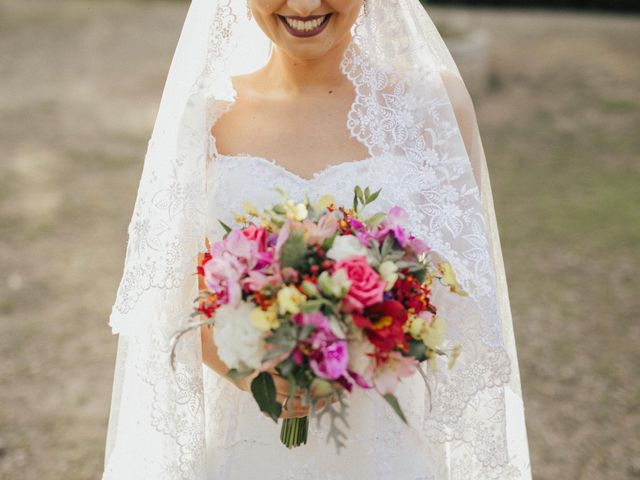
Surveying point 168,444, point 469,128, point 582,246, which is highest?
point 582,246

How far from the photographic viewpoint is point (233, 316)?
1742 mm

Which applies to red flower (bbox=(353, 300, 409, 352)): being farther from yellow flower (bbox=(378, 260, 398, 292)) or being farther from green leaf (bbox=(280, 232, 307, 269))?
green leaf (bbox=(280, 232, 307, 269))

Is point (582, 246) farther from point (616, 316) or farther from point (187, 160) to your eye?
point (187, 160)

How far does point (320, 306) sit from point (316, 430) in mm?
794

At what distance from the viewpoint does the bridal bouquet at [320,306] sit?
167 centimetres

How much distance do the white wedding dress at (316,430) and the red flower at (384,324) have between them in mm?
644

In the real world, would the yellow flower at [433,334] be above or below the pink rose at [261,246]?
below

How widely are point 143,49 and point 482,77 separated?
6434 mm

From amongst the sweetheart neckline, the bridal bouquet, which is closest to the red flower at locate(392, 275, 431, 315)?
the bridal bouquet

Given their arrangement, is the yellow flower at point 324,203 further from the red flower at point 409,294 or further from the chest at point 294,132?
the chest at point 294,132

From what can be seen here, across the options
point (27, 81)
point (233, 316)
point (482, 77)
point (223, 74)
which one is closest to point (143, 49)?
point (27, 81)

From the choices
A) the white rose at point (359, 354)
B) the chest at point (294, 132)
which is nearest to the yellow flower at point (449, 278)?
the white rose at point (359, 354)

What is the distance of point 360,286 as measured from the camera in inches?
65.9

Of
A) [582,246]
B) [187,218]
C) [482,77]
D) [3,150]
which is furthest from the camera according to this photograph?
[482,77]
